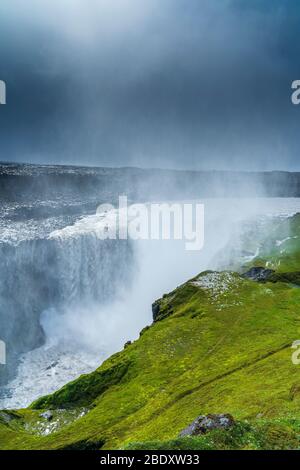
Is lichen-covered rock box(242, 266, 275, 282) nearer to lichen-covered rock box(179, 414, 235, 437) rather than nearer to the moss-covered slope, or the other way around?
the moss-covered slope

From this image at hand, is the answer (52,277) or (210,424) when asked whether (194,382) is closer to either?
(210,424)

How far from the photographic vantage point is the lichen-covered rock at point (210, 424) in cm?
2486

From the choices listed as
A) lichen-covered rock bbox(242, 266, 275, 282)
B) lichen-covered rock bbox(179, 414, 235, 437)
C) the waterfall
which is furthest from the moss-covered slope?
the waterfall

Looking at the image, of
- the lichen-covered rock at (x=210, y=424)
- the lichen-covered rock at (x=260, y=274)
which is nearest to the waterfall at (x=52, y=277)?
the lichen-covered rock at (x=260, y=274)

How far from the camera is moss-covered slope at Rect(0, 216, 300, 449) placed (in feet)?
133

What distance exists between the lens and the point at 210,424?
25672 mm

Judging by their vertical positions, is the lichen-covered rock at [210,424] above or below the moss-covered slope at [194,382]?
above

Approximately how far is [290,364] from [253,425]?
3537 cm

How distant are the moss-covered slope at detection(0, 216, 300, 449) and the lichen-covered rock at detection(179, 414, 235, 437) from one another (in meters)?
0.85

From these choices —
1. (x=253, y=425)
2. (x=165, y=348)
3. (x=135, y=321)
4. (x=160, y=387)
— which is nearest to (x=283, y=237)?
(x=135, y=321)

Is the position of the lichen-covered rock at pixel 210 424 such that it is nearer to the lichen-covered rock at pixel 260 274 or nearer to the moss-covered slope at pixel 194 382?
the moss-covered slope at pixel 194 382

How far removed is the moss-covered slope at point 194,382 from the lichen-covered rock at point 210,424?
0.85 m

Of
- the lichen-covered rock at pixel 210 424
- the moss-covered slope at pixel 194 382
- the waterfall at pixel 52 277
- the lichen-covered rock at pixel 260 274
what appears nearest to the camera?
the lichen-covered rock at pixel 210 424
